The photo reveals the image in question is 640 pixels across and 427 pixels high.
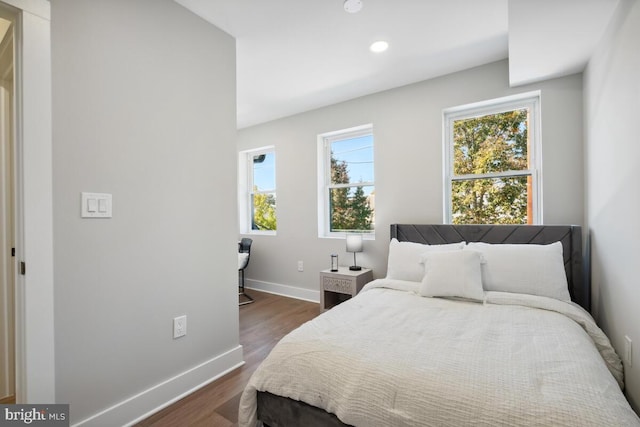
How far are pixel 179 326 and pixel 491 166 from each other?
120 inches

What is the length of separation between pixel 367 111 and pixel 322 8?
5.36ft

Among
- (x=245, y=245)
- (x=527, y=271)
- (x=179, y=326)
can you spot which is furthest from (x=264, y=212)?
(x=527, y=271)

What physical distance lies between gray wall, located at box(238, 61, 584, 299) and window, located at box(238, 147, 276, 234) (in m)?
0.23

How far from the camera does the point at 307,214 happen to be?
4.11 meters

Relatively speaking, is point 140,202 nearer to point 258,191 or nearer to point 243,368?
point 243,368

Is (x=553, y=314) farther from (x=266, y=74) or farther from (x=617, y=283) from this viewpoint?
(x=266, y=74)

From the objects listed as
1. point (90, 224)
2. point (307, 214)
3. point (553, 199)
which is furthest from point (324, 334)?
point (307, 214)

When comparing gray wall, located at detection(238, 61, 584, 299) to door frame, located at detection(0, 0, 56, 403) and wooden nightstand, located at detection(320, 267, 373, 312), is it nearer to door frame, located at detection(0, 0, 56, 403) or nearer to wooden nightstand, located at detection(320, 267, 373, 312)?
wooden nightstand, located at detection(320, 267, 373, 312)

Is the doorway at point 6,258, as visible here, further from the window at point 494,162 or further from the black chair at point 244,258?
the window at point 494,162

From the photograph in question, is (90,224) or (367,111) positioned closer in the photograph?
(90,224)

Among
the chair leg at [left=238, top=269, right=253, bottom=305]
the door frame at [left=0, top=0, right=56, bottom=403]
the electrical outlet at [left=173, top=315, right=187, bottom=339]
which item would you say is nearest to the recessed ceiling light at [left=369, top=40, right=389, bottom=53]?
the door frame at [left=0, top=0, right=56, bottom=403]

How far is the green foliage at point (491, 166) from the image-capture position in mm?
2852

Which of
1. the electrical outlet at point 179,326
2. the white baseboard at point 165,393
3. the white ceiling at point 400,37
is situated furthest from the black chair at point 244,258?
the white ceiling at point 400,37

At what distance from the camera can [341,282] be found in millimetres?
3350
